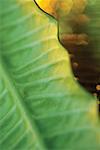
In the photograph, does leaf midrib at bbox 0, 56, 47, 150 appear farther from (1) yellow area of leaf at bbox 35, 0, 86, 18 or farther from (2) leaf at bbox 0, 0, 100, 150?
(1) yellow area of leaf at bbox 35, 0, 86, 18

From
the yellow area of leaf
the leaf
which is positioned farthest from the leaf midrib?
the yellow area of leaf

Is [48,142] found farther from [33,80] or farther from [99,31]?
[99,31]

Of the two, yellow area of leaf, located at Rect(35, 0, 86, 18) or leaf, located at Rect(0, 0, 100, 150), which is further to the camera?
yellow area of leaf, located at Rect(35, 0, 86, 18)

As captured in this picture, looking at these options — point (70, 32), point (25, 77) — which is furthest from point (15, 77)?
point (70, 32)

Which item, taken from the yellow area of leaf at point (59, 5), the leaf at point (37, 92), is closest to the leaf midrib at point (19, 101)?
the leaf at point (37, 92)

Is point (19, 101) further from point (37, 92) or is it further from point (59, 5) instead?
point (59, 5)

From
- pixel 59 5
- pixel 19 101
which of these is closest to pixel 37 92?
pixel 19 101

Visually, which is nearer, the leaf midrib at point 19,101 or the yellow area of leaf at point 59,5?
the leaf midrib at point 19,101

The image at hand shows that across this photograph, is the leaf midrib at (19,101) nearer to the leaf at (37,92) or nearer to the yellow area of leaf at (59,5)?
the leaf at (37,92)
